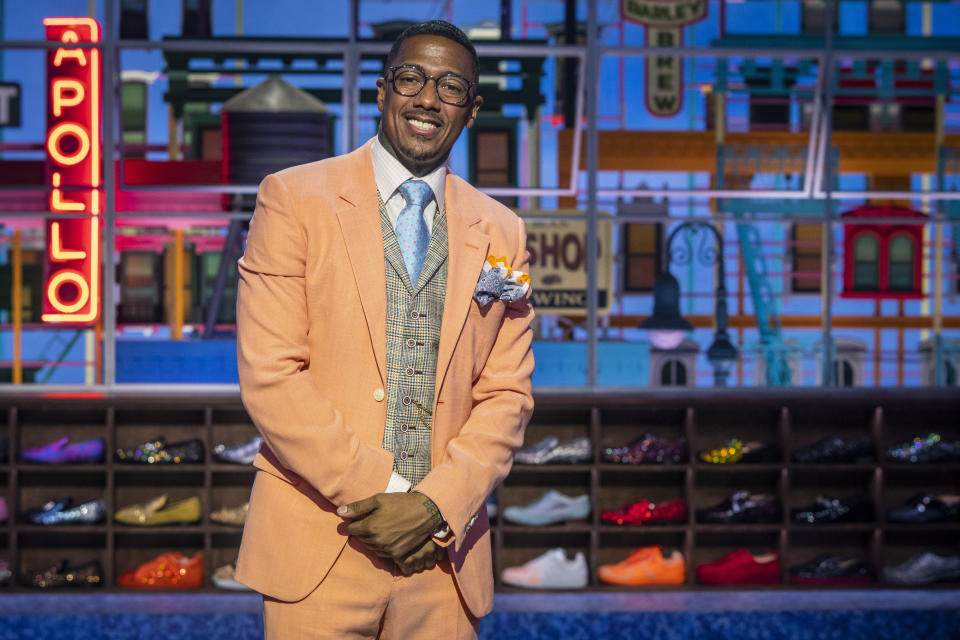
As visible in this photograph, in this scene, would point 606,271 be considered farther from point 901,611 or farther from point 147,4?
point 147,4

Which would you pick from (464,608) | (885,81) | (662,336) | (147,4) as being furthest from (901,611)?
(147,4)

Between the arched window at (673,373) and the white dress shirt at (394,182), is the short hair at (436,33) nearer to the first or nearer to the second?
the white dress shirt at (394,182)

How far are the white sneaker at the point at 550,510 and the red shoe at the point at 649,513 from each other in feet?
0.39

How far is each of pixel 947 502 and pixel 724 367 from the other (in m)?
1.38

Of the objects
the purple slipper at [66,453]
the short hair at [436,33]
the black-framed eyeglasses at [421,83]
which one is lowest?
the purple slipper at [66,453]

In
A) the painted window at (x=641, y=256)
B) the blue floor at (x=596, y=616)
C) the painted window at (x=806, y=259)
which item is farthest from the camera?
the painted window at (x=806, y=259)

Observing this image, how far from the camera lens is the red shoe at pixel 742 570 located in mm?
4742

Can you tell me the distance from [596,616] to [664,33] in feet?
10.6

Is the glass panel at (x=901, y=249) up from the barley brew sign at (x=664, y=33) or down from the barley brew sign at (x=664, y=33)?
down

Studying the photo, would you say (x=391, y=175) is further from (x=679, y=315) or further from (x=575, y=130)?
(x=679, y=315)

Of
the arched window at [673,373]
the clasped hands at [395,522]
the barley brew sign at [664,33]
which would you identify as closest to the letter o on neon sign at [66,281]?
the arched window at [673,373]

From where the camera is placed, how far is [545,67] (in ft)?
18.5

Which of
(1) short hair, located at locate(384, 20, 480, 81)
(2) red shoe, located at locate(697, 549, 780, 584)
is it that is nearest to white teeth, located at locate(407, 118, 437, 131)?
(1) short hair, located at locate(384, 20, 480, 81)

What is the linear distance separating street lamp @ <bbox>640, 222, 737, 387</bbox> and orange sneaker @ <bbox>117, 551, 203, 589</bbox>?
2.70 meters
